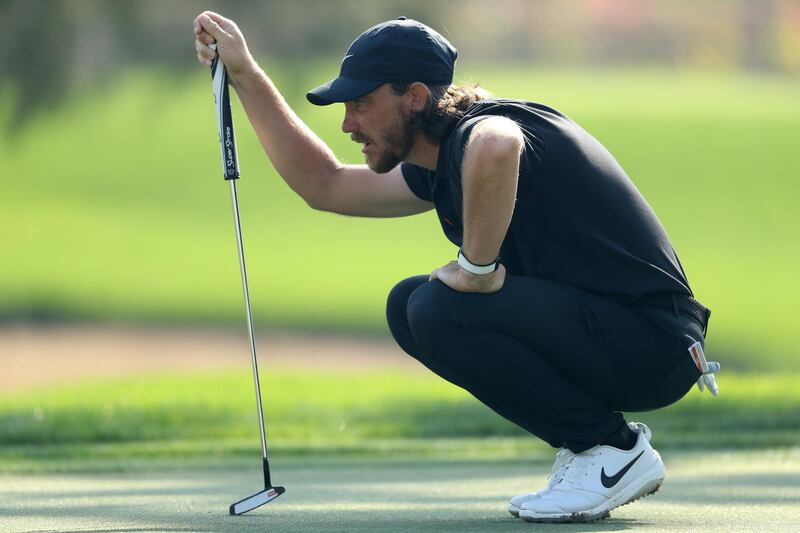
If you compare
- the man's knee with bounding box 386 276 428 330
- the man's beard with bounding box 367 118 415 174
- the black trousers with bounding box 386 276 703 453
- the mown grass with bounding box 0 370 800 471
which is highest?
the man's beard with bounding box 367 118 415 174

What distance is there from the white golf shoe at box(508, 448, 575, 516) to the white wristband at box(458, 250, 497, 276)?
0.45 meters

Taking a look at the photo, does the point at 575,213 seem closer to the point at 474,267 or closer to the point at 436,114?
the point at 474,267

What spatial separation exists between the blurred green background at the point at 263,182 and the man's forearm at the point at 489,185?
27.8 feet

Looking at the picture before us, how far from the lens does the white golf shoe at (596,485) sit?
2.85 metres

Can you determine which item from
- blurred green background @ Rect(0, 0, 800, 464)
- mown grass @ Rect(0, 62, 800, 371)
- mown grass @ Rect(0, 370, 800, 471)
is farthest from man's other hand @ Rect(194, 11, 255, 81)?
mown grass @ Rect(0, 62, 800, 371)

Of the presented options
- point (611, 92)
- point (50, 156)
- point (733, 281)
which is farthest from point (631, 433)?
point (611, 92)

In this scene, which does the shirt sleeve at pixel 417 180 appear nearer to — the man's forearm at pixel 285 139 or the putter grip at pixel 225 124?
the man's forearm at pixel 285 139

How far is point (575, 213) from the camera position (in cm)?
280

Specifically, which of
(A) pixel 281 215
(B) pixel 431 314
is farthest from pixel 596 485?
(A) pixel 281 215

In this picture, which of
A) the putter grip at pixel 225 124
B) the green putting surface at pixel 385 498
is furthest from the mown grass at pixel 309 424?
the putter grip at pixel 225 124

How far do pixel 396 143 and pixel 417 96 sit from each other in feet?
0.33

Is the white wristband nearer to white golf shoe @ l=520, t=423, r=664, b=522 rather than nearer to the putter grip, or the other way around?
white golf shoe @ l=520, t=423, r=664, b=522

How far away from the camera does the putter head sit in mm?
2879

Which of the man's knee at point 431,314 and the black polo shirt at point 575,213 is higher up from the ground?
the black polo shirt at point 575,213
